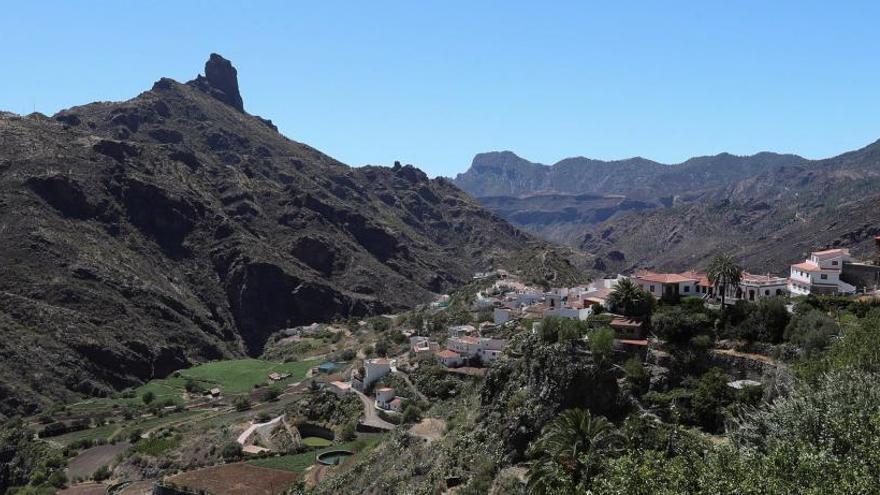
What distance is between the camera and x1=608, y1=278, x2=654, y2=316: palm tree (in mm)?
44312

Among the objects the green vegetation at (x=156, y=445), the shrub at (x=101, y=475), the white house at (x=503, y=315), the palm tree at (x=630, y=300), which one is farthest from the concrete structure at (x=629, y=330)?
the shrub at (x=101, y=475)

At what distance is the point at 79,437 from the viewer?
8000 centimetres

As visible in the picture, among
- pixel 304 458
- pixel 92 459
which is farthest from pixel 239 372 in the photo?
pixel 304 458

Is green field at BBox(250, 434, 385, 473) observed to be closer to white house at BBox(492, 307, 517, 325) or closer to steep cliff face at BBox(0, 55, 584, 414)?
white house at BBox(492, 307, 517, 325)

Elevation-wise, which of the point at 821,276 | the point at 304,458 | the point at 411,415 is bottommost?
the point at 304,458

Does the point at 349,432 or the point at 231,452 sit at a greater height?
the point at 349,432

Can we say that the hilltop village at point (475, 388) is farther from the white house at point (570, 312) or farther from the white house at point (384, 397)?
the white house at point (570, 312)

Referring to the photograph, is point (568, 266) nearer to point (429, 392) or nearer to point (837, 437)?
point (429, 392)

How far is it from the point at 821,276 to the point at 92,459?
226 ft

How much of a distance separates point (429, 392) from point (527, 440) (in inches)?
1182

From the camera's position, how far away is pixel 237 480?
53.2 meters

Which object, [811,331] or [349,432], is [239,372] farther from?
[811,331]

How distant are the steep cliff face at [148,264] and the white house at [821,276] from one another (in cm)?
8759

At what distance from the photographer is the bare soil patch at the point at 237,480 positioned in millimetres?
50625
